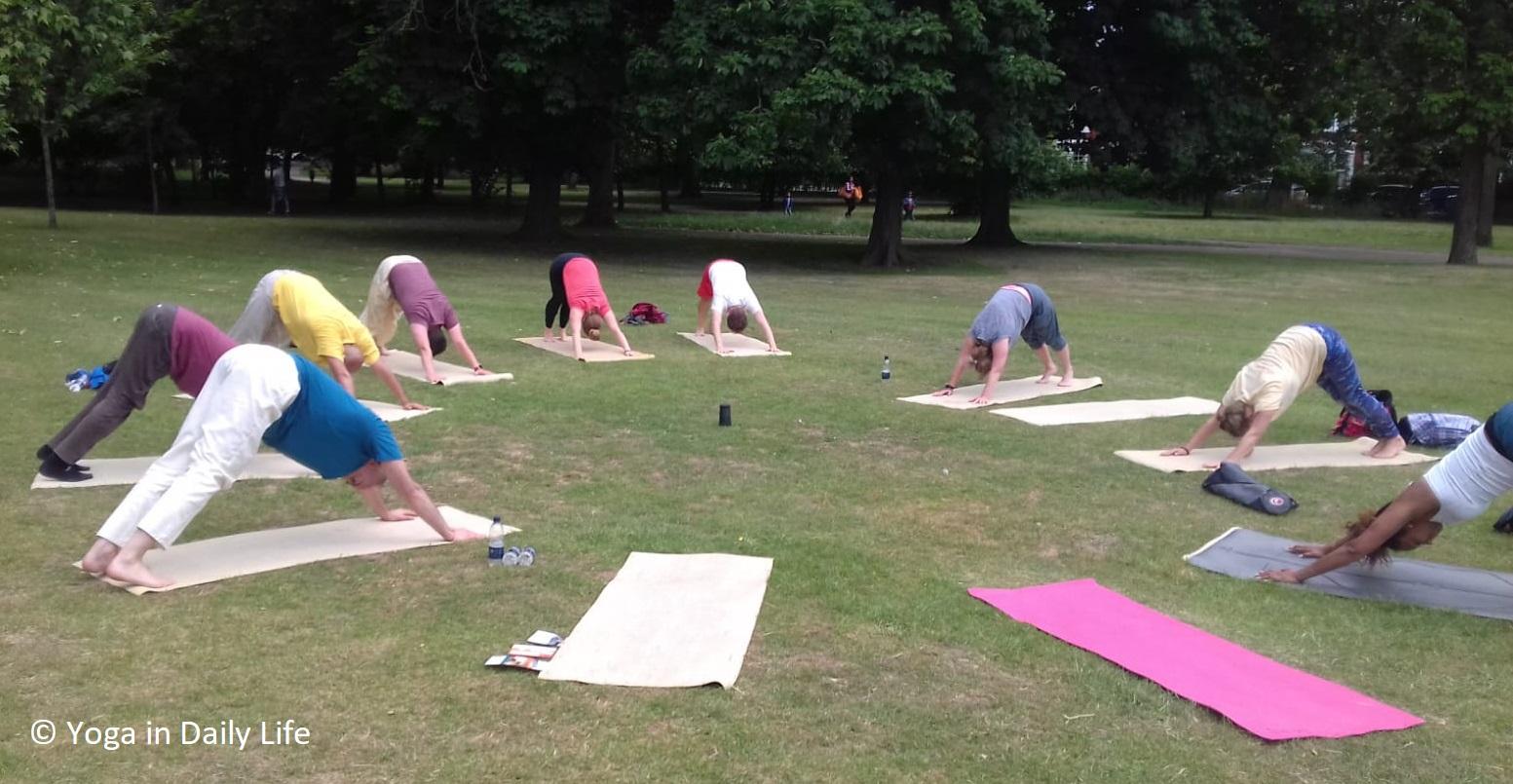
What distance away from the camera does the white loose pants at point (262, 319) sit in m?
9.02

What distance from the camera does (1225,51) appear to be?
2597cm

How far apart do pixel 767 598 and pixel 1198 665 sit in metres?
1.94

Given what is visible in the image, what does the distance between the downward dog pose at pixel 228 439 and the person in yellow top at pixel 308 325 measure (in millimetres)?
2970

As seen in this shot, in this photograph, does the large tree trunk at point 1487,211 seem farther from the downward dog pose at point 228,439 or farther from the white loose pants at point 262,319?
the downward dog pose at point 228,439

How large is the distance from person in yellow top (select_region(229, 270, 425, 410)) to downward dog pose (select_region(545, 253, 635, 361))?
3581mm

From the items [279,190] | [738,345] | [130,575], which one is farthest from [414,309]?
[279,190]

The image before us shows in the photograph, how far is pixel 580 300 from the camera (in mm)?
12734

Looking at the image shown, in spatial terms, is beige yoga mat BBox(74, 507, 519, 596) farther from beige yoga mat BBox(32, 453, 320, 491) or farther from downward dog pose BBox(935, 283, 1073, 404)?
downward dog pose BBox(935, 283, 1073, 404)

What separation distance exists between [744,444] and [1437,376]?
27.5ft

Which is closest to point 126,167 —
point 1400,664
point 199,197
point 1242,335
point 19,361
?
point 199,197

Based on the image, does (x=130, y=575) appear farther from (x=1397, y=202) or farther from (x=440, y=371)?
(x=1397, y=202)

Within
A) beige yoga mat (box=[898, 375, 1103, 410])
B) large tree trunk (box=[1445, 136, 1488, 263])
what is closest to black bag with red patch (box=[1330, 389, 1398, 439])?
beige yoga mat (box=[898, 375, 1103, 410])

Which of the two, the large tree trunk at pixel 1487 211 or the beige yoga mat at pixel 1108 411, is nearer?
the beige yoga mat at pixel 1108 411

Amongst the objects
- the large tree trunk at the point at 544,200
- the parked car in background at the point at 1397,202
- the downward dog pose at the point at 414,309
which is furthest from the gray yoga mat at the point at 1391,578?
the parked car in background at the point at 1397,202
